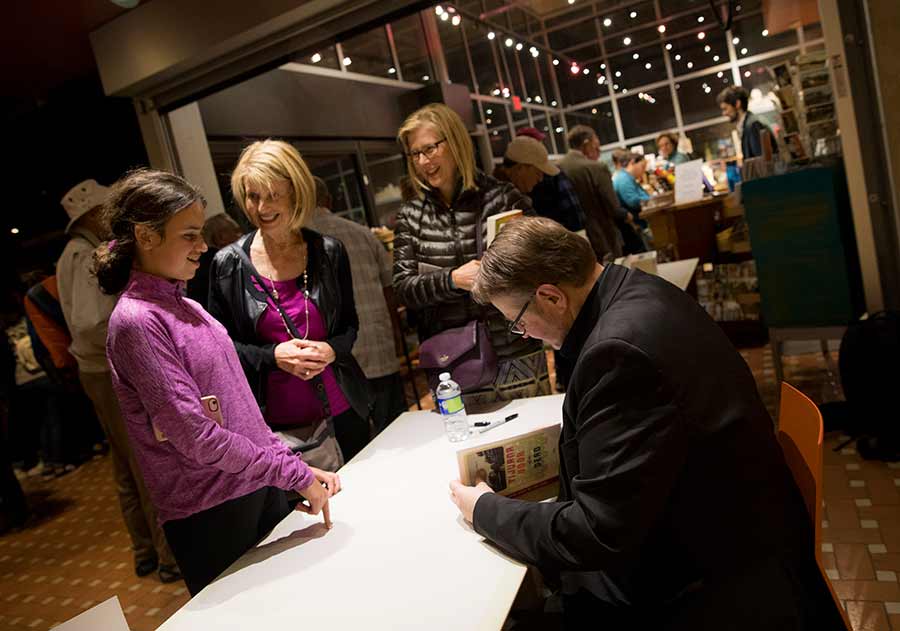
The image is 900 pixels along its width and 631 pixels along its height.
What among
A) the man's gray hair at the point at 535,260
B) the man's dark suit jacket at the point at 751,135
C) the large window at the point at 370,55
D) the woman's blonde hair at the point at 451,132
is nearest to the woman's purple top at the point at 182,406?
the man's gray hair at the point at 535,260

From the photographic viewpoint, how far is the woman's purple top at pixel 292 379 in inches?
85.7

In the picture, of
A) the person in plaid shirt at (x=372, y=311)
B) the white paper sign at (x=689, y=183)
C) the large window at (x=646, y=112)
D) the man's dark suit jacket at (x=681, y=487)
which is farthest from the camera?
the large window at (x=646, y=112)

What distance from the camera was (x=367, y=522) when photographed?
1683 millimetres

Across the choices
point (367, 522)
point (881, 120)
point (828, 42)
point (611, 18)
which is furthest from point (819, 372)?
point (611, 18)

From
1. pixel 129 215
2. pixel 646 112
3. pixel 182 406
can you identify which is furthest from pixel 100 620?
pixel 646 112

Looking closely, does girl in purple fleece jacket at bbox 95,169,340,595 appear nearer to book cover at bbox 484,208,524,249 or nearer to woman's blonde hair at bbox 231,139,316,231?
woman's blonde hair at bbox 231,139,316,231

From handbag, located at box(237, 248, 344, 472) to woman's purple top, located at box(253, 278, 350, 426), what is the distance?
0.05 ft

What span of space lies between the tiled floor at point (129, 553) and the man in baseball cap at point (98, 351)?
199mm

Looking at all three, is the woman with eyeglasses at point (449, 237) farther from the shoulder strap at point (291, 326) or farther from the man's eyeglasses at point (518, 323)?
the man's eyeglasses at point (518, 323)

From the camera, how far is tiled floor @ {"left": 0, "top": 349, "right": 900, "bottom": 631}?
2311 millimetres

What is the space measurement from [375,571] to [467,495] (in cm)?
27

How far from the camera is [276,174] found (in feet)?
7.19

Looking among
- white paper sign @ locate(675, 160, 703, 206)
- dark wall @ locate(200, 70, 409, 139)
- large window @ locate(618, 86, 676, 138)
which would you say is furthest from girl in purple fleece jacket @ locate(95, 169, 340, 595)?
large window @ locate(618, 86, 676, 138)

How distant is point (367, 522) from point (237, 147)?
4.10 metres
